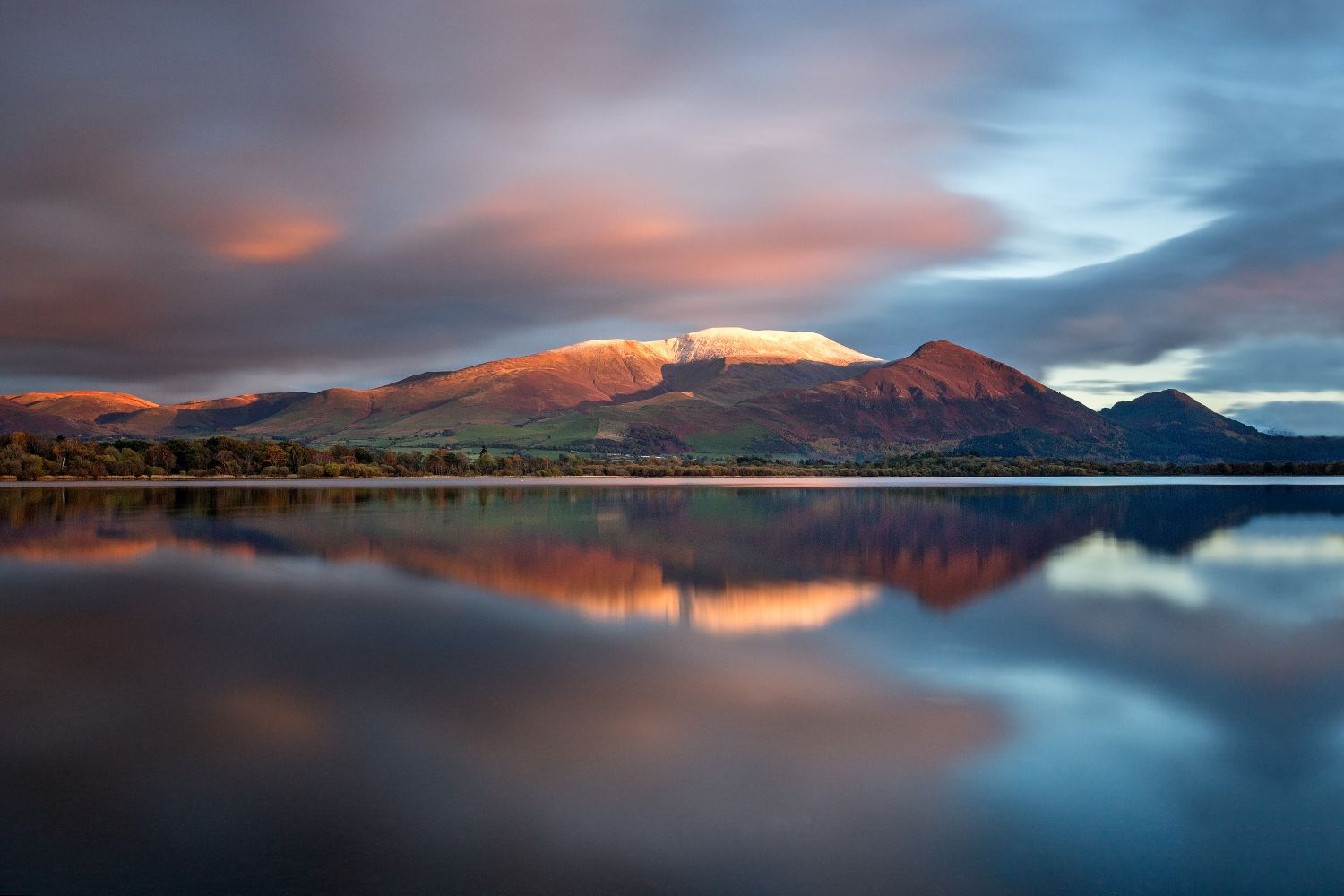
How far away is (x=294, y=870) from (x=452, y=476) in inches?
4451

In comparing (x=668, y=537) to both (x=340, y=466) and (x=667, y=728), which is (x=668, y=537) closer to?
(x=667, y=728)

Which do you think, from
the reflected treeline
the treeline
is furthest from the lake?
the treeline

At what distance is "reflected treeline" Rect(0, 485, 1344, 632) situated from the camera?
20.1 metres

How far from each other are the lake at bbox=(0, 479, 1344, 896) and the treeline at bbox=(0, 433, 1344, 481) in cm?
8470

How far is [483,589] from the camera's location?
20.2m

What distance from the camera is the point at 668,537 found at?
105ft

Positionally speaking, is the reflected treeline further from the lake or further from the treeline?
the treeline

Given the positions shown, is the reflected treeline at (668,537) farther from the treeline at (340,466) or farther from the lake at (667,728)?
the treeline at (340,466)

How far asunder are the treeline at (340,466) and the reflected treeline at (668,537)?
38.0 m

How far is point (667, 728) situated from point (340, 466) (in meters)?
108

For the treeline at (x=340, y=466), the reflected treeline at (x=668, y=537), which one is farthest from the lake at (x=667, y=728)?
the treeline at (x=340, y=466)

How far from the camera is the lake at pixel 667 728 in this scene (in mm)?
6852

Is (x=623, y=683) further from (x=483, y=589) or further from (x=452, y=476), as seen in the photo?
(x=452, y=476)

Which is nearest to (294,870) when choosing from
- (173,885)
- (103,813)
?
(173,885)
